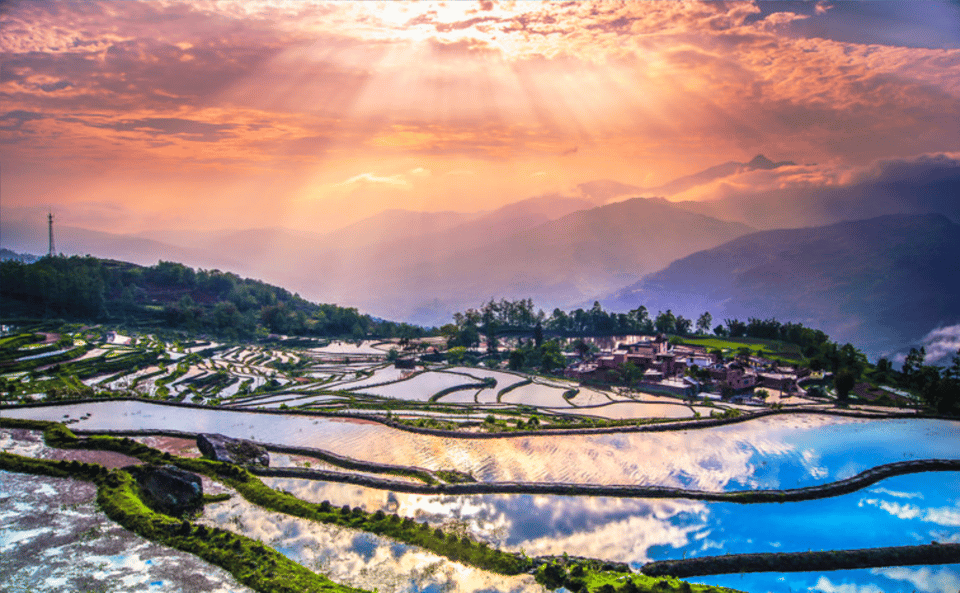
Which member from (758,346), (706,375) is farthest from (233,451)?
(758,346)

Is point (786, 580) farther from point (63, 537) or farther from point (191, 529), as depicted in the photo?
point (63, 537)

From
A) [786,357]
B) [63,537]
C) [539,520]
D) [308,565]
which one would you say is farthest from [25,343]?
[786,357]

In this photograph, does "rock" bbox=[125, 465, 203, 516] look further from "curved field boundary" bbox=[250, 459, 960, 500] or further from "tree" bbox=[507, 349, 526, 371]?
"tree" bbox=[507, 349, 526, 371]

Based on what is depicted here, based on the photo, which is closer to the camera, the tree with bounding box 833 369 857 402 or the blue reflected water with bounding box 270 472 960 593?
the blue reflected water with bounding box 270 472 960 593

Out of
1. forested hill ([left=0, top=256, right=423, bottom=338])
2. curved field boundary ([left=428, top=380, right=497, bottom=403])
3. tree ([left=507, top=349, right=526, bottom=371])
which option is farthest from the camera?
forested hill ([left=0, top=256, right=423, bottom=338])

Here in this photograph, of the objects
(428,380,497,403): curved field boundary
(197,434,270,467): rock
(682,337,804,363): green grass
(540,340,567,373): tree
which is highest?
(682,337,804,363): green grass

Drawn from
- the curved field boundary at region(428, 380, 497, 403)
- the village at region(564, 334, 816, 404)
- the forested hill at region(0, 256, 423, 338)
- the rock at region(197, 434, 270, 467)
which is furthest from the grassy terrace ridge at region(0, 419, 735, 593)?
the forested hill at region(0, 256, 423, 338)
